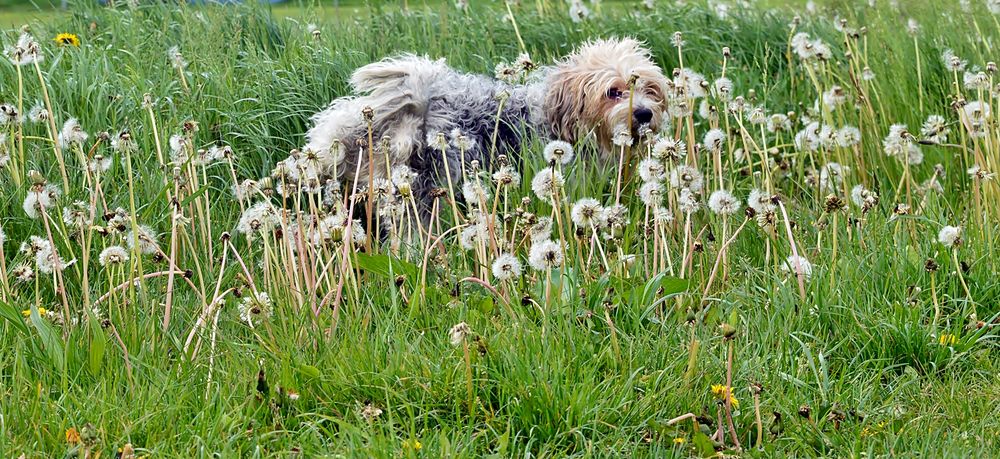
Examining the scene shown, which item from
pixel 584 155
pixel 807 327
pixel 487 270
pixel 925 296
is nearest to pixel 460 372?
pixel 487 270

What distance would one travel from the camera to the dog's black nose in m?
4.97

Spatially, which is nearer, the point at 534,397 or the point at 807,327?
the point at 534,397

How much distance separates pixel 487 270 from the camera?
12.1 ft

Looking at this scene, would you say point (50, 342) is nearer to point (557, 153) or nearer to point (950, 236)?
point (557, 153)

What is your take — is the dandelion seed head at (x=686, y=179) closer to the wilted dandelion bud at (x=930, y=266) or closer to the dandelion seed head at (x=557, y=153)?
the dandelion seed head at (x=557, y=153)

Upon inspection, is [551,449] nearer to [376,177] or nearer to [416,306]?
[416,306]

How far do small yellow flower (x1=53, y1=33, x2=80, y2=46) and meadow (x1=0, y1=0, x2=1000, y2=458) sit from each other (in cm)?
30

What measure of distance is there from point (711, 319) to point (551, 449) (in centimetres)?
86

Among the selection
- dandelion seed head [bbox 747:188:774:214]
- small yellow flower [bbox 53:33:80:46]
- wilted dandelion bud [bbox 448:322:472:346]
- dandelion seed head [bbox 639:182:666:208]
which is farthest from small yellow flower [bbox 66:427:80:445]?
small yellow flower [bbox 53:33:80:46]

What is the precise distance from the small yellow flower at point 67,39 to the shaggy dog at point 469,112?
5.32 ft

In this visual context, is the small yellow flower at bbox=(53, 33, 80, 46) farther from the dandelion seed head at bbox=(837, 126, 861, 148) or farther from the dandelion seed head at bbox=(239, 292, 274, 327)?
the dandelion seed head at bbox=(837, 126, 861, 148)

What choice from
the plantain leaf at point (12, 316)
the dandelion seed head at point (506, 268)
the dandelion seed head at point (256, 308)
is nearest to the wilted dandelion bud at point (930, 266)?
the dandelion seed head at point (506, 268)

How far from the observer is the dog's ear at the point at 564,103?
16.6ft

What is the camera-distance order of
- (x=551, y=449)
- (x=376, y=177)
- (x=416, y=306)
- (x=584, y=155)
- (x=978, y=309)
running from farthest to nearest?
(x=584, y=155) < (x=376, y=177) < (x=978, y=309) < (x=416, y=306) < (x=551, y=449)
